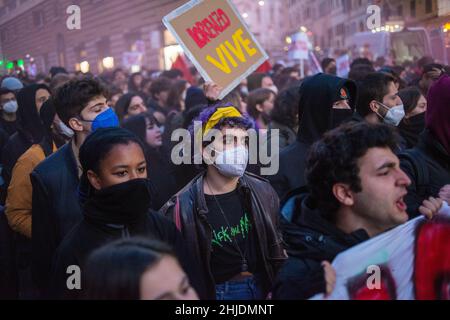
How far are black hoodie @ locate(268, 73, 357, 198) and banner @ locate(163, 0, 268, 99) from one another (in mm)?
839

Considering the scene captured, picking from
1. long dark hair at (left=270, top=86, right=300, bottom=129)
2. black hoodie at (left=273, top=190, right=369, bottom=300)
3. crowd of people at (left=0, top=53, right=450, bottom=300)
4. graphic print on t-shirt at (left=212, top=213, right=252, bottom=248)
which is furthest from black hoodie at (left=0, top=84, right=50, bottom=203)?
black hoodie at (left=273, top=190, right=369, bottom=300)

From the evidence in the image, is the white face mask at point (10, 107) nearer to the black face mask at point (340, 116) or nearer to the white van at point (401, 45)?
the black face mask at point (340, 116)

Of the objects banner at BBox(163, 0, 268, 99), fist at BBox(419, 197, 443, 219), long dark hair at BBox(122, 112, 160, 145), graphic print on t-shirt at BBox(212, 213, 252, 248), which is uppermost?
banner at BBox(163, 0, 268, 99)

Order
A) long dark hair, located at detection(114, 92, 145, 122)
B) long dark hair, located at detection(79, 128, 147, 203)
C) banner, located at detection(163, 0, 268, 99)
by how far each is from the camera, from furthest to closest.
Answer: long dark hair, located at detection(114, 92, 145, 122)
banner, located at detection(163, 0, 268, 99)
long dark hair, located at detection(79, 128, 147, 203)

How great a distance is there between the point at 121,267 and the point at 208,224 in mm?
1406

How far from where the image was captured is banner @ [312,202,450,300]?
2213 mm

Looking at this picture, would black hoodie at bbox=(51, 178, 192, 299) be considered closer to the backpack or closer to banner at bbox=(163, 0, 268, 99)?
the backpack

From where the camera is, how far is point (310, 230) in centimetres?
240

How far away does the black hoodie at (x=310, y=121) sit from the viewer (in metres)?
3.78

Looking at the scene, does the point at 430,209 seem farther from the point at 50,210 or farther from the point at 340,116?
the point at 50,210

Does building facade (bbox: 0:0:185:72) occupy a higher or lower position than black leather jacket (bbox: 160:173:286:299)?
higher

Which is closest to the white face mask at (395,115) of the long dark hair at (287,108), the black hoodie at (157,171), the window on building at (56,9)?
the long dark hair at (287,108)

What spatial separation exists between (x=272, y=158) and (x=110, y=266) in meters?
2.40
